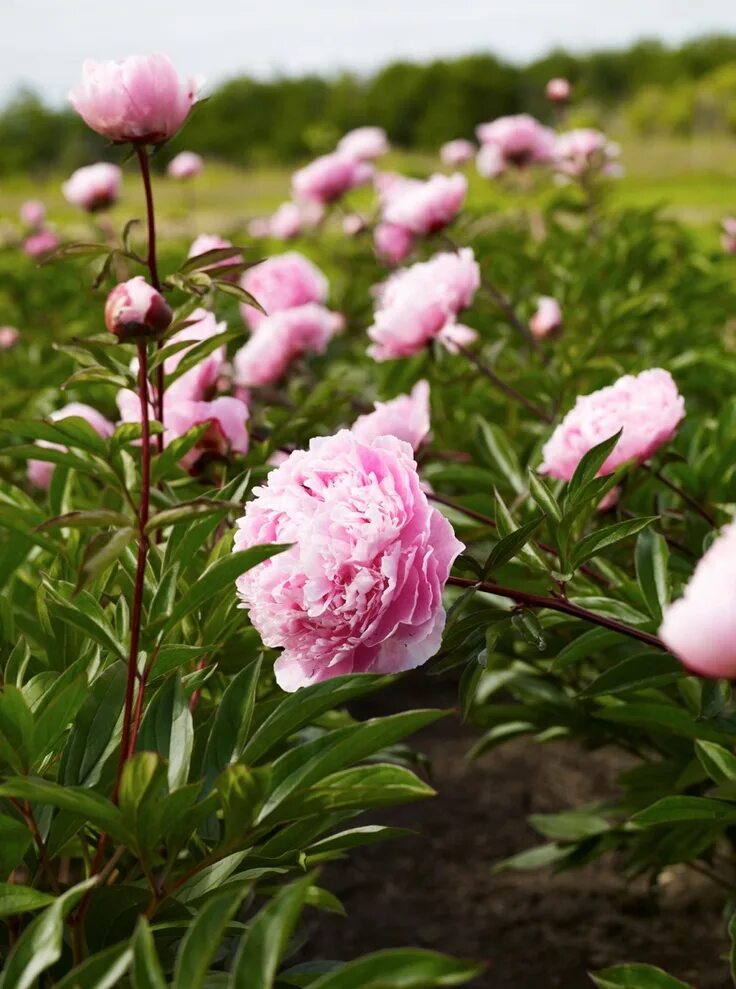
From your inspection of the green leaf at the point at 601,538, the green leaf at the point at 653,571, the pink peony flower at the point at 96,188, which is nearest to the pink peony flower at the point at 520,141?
the pink peony flower at the point at 96,188

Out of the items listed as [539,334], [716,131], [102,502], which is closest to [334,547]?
[102,502]

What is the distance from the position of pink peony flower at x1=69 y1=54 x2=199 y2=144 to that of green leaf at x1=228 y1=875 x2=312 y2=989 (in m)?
0.77

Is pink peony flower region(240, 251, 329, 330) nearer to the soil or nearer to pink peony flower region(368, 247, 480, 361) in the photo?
pink peony flower region(368, 247, 480, 361)

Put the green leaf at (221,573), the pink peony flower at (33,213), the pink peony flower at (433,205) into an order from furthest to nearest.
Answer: the pink peony flower at (33,213) → the pink peony flower at (433,205) → the green leaf at (221,573)

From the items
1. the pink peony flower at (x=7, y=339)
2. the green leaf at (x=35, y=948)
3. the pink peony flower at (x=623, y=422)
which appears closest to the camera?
the green leaf at (x=35, y=948)

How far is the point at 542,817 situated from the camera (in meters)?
1.90

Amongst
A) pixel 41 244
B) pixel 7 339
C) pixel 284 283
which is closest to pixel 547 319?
pixel 284 283

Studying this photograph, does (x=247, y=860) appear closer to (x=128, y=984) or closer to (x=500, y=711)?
(x=128, y=984)

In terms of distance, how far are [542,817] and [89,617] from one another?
1.21m

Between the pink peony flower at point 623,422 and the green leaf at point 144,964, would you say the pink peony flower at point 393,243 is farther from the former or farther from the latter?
the green leaf at point 144,964

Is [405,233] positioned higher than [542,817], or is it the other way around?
[405,233]

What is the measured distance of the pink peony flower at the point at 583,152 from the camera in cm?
358

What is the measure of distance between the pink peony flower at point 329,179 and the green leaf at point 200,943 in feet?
9.30

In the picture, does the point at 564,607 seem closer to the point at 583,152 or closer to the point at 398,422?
the point at 398,422
